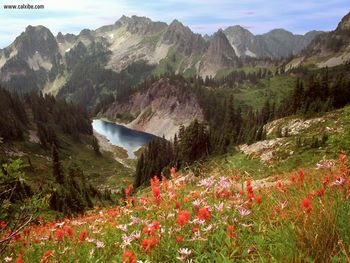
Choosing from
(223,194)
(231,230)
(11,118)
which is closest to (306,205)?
(231,230)

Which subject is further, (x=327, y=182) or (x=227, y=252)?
(x=327, y=182)

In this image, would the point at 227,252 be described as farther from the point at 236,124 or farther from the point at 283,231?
the point at 236,124

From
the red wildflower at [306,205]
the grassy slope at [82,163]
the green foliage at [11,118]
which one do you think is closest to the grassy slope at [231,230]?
the red wildflower at [306,205]

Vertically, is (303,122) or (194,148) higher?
(303,122)

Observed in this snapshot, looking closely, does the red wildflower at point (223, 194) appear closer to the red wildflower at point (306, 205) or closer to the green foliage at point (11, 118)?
the red wildflower at point (306, 205)

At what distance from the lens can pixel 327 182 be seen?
6055 millimetres

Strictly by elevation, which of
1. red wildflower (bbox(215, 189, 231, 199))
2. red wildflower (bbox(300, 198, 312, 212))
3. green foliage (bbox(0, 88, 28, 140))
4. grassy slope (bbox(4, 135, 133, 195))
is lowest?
grassy slope (bbox(4, 135, 133, 195))

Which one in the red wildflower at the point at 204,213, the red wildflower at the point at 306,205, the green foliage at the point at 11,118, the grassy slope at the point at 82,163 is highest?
the red wildflower at the point at 306,205

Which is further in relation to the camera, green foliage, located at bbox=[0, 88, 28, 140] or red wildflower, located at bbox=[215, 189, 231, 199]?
green foliage, located at bbox=[0, 88, 28, 140]

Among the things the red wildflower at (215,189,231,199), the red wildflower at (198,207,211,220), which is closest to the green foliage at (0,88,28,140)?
the red wildflower at (215,189,231,199)

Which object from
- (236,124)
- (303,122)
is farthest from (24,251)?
(236,124)

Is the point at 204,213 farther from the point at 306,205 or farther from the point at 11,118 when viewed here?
the point at 11,118

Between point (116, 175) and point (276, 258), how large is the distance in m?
151

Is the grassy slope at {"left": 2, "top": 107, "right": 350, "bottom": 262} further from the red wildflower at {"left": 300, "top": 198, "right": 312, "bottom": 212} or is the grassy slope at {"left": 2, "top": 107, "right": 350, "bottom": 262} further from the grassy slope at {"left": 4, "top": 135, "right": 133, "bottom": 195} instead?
the grassy slope at {"left": 4, "top": 135, "right": 133, "bottom": 195}
